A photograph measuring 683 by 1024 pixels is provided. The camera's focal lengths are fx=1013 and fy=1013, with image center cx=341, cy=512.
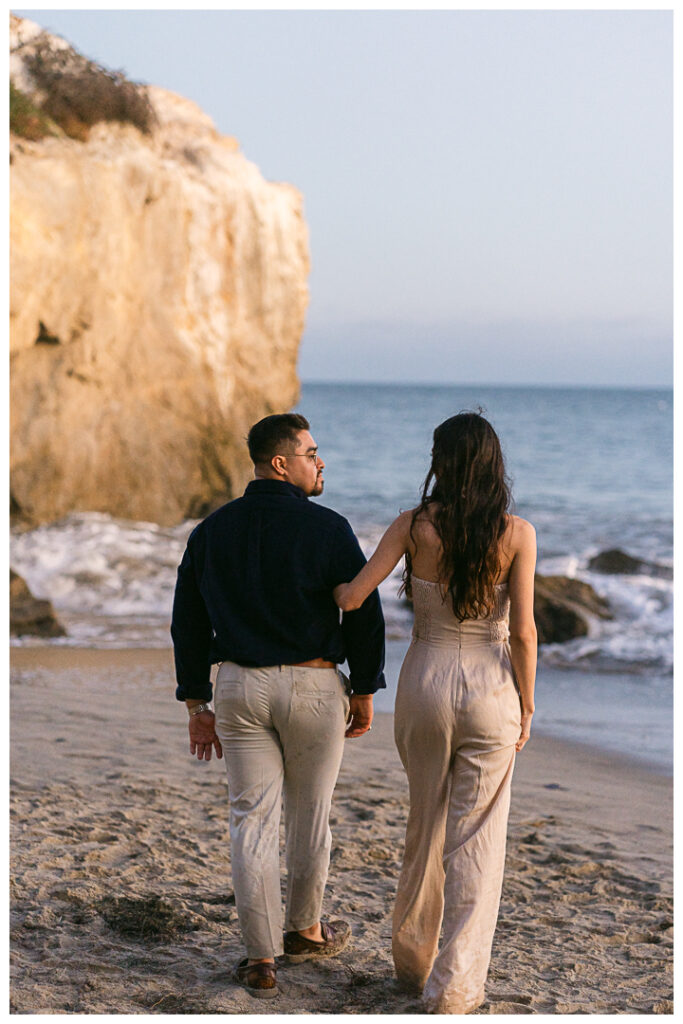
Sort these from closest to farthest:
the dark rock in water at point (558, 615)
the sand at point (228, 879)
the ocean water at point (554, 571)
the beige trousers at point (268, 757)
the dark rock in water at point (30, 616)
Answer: the beige trousers at point (268, 757) → the sand at point (228, 879) → the ocean water at point (554, 571) → the dark rock in water at point (30, 616) → the dark rock in water at point (558, 615)

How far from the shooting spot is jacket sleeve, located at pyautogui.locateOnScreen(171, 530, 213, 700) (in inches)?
144

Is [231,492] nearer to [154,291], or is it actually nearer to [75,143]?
[154,291]

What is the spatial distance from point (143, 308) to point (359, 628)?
44.4 ft

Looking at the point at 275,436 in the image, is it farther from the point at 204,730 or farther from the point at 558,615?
the point at 558,615

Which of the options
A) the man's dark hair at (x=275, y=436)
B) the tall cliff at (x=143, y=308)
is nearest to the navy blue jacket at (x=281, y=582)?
the man's dark hair at (x=275, y=436)

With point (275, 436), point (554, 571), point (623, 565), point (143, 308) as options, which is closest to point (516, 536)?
point (275, 436)

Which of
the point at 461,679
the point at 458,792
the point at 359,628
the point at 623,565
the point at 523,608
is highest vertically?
the point at 523,608

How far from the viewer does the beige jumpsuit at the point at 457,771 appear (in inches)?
Answer: 132

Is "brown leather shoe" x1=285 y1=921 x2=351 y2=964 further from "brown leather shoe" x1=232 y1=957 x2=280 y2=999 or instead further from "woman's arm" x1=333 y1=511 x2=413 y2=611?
"woman's arm" x1=333 y1=511 x2=413 y2=611

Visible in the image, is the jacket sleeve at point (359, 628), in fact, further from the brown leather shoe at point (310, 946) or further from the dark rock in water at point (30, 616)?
the dark rock in water at point (30, 616)

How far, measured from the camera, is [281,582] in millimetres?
3457

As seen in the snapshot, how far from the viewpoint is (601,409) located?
76.8m

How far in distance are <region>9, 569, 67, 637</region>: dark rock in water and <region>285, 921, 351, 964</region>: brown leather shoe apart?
686 centimetres

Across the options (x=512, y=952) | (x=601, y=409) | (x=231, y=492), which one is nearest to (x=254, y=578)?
(x=512, y=952)
